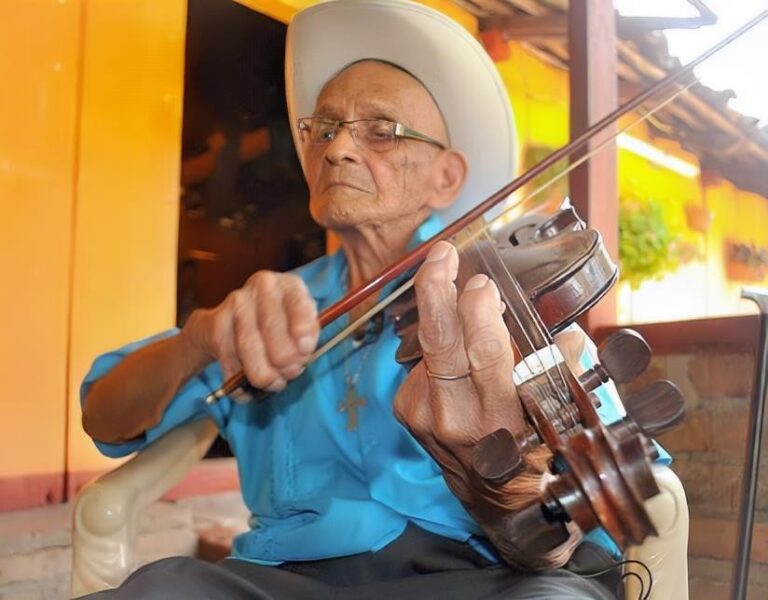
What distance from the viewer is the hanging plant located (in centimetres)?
225

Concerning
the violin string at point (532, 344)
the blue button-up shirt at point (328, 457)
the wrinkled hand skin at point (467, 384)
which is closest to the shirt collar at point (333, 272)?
the blue button-up shirt at point (328, 457)

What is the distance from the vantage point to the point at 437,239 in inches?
32.4

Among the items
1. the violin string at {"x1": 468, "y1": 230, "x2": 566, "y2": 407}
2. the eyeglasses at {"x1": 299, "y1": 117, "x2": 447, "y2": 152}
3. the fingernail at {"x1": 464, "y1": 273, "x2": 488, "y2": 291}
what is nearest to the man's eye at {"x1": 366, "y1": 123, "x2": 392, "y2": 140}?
the eyeglasses at {"x1": 299, "y1": 117, "x2": 447, "y2": 152}

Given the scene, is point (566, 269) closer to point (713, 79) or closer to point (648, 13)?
point (713, 79)

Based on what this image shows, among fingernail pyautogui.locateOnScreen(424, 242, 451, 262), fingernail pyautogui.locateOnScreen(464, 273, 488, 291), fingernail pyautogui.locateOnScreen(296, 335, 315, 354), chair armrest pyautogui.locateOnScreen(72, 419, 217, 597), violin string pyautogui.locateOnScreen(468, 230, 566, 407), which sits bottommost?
chair armrest pyautogui.locateOnScreen(72, 419, 217, 597)

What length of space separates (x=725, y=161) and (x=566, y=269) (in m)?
1.26

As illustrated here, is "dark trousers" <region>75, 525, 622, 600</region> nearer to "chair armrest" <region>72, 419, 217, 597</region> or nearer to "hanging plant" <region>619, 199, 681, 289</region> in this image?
"chair armrest" <region>72, 419, 217, 597</region>

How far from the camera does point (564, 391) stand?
59cm

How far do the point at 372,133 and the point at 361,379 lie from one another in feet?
0.92

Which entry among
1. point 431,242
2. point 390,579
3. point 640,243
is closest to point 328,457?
point 390,579

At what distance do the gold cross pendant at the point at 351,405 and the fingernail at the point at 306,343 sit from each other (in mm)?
224

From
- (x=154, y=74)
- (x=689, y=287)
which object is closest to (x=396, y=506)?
(x=154, y=74)

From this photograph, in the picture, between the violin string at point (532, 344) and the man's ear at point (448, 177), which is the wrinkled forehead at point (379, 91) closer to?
the man's ear at point (448, 177)

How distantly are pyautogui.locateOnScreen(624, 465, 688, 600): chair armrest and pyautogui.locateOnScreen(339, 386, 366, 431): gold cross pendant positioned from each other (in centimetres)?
31
